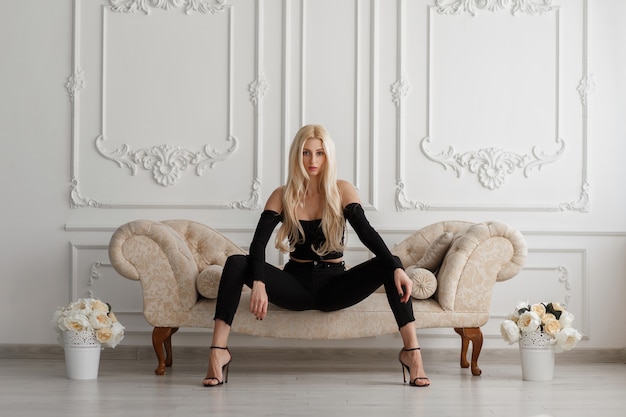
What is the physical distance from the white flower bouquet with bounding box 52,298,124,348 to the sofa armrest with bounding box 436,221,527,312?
168cm

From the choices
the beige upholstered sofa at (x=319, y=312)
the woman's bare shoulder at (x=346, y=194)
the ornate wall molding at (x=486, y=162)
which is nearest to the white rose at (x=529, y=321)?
the beige upholstered sofa at (x=319, y=312)

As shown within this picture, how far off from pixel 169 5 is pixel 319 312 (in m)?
2.25

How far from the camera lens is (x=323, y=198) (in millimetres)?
3957

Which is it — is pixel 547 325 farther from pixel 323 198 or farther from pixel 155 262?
pixel 155 262

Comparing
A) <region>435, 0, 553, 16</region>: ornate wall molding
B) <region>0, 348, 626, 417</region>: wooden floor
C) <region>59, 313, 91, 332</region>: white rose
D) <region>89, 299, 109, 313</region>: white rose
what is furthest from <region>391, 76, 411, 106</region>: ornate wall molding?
<region>59, 313, 91, 332</region>: white rose

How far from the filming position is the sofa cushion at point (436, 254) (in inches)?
170

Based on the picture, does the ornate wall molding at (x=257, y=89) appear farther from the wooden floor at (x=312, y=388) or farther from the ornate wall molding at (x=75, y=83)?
the wooden floor at (x=312, y=388)

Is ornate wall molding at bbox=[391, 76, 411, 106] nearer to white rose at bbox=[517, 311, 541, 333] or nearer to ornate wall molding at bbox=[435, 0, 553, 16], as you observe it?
ornate wall molding at bbox=[435, 0, 553, 16]

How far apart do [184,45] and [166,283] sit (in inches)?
66.3

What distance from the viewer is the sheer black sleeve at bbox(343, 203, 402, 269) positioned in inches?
146

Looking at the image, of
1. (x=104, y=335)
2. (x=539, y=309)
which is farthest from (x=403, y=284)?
(x=104, y=335)

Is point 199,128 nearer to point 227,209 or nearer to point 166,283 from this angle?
point 227,209

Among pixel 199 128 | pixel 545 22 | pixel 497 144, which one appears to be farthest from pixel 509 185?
pixel 199 128

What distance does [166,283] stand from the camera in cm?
405
